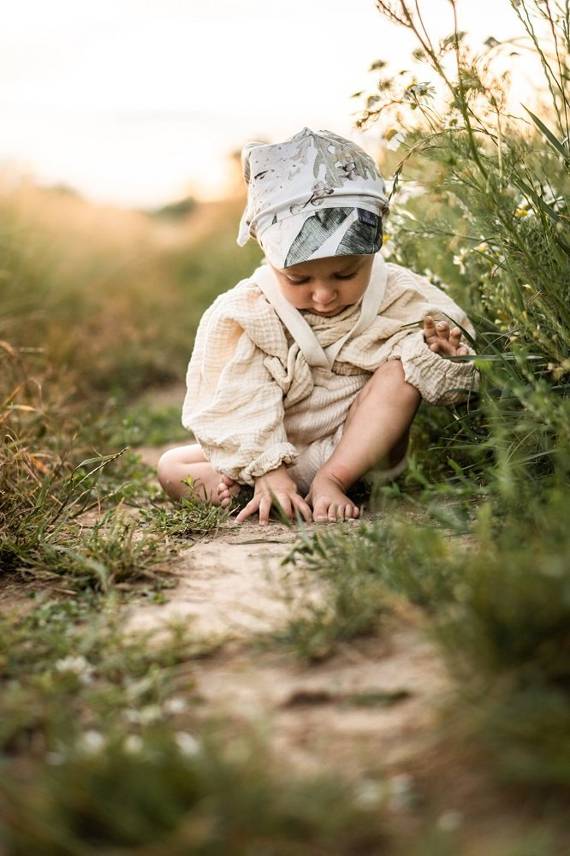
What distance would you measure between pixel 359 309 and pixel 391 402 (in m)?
0.35

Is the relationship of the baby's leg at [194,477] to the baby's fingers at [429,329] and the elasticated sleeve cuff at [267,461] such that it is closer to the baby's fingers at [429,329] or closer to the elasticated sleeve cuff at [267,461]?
the elasticated sleeve cuff at [267,461]

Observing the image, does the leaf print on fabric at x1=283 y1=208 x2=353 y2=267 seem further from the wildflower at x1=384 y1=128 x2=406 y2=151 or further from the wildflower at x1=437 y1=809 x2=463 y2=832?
the wildflower at x1=437 y1=809 x2=463 y2=832

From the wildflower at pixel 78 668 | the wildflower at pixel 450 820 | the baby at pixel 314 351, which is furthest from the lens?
the baby at pixel 314 351

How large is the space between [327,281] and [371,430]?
49cm

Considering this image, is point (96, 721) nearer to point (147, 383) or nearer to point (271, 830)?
point (271, 830)

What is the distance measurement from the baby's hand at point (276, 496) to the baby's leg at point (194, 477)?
0.10 m

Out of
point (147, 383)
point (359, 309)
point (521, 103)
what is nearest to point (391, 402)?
point (359, 309)

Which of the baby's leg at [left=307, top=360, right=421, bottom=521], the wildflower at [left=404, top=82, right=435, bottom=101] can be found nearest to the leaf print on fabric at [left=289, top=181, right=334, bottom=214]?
the wildflower at [left=404, top=82, right=435, bottom=101]

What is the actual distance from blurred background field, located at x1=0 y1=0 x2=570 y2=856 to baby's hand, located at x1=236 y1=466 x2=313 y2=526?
0.35ft

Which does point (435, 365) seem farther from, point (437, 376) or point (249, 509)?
point (249, 509)

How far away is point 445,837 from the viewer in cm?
117

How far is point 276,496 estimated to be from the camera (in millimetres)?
2764

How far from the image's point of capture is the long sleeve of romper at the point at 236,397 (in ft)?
9.72

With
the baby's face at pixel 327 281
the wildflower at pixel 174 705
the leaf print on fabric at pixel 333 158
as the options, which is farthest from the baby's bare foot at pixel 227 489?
the wildflower at pixel 174 705
